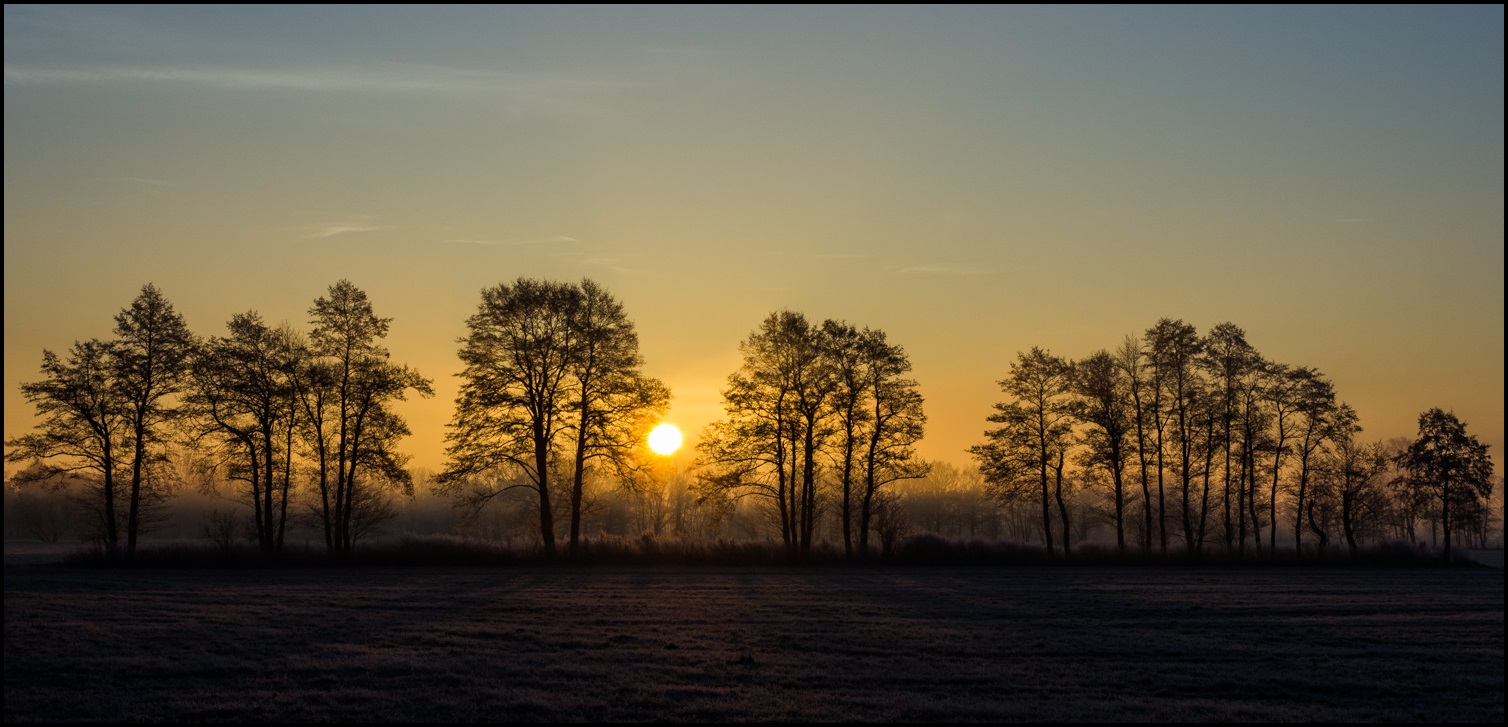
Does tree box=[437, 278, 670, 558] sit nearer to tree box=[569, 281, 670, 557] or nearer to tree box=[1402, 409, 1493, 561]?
tree box=[569, 281, 670, 557]

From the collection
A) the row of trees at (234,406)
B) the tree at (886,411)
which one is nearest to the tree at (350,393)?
the row of trees at (234,406)

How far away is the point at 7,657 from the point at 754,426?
130ft

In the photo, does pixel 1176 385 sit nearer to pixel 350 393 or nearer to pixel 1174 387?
pixel 1174 387

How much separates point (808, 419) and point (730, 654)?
35.8 meters

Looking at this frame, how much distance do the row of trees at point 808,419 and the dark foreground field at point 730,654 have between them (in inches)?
739

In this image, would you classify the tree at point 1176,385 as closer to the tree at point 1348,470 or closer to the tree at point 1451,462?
the tree at point 1348,470

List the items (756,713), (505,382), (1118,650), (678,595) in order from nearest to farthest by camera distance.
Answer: (756,713) → (1118,650) → (678,595) → (505,382)

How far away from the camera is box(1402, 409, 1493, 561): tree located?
77062 mm

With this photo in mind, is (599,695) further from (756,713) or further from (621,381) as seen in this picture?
(621,381)

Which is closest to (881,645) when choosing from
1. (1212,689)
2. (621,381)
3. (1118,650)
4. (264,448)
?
(1118,650)

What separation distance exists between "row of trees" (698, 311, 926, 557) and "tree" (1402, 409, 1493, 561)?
4392 centimetres

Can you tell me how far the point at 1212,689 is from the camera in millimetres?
19094

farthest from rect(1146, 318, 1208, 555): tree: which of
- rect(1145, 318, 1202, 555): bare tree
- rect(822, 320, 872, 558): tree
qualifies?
rect(822, 320, 872, 558): tree

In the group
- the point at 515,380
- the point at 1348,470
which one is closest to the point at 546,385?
the point at 515,380
